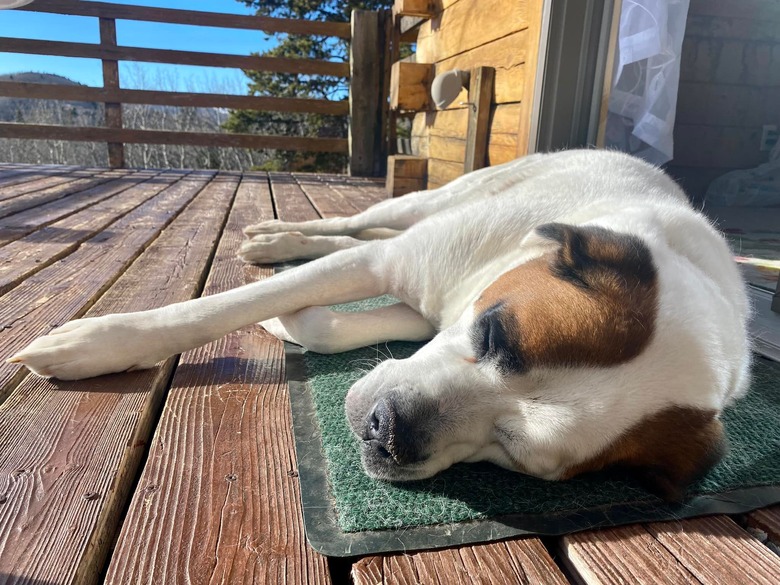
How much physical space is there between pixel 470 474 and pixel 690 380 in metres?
0.54

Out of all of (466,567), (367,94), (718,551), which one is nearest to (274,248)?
(466,567)

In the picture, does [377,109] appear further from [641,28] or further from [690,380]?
[690,380]

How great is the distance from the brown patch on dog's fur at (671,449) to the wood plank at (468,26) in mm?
3030

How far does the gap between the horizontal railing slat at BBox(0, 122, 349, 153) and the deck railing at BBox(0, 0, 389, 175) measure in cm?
1

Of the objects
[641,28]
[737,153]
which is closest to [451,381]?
[641,28]

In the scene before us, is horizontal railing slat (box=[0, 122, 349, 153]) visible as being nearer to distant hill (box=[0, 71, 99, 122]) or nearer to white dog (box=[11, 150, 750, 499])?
distant hill (box=[0, 71, 99, 122])

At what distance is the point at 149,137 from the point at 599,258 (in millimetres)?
8009

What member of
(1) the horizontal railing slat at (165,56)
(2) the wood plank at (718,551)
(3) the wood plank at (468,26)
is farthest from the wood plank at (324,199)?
(2) the wood plank at (718,551)

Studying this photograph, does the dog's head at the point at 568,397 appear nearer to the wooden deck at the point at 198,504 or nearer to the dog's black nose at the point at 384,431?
the dog's black nose at the point at 384,431

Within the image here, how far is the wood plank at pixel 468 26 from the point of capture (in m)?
3.80

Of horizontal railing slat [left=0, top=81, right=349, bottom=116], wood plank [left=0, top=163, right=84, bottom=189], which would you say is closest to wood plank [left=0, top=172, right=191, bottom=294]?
wood plank [left=0, top=163, right=84, bottom=189]

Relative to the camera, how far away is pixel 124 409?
4.83 feet

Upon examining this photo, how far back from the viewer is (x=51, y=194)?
508 cm

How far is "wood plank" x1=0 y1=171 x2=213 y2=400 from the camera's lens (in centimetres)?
188
